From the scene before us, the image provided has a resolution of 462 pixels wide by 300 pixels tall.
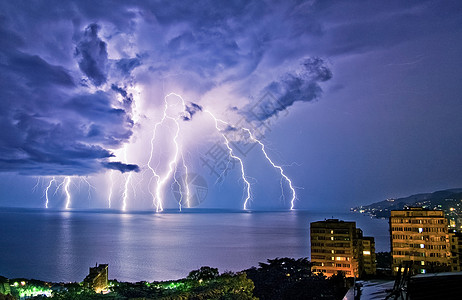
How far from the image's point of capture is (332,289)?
78.9 ft

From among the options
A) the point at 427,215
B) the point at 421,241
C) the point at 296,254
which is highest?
the point at 427,215

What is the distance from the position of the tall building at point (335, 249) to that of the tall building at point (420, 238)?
13.4 feet

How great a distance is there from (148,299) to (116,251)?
49.5 metres

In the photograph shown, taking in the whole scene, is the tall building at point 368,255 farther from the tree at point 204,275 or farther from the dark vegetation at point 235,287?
the tree at point 204,275

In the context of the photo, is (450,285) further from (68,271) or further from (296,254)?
(296,254)

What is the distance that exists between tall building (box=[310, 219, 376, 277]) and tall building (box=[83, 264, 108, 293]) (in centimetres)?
2410

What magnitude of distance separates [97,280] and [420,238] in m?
28.4

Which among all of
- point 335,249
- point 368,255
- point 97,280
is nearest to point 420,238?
point 335,249

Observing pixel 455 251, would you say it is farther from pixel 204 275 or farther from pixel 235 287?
pixel 235 287

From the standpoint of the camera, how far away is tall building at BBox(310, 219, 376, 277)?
1351 inches

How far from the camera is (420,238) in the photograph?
1219 inches

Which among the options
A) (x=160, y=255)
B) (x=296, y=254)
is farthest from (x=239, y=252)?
(x=160, y=255)

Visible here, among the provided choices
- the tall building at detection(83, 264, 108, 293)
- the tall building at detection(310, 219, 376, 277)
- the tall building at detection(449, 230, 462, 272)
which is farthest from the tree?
the tall building at detection(449, 230, 462, 272)

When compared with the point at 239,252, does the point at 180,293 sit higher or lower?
higher
